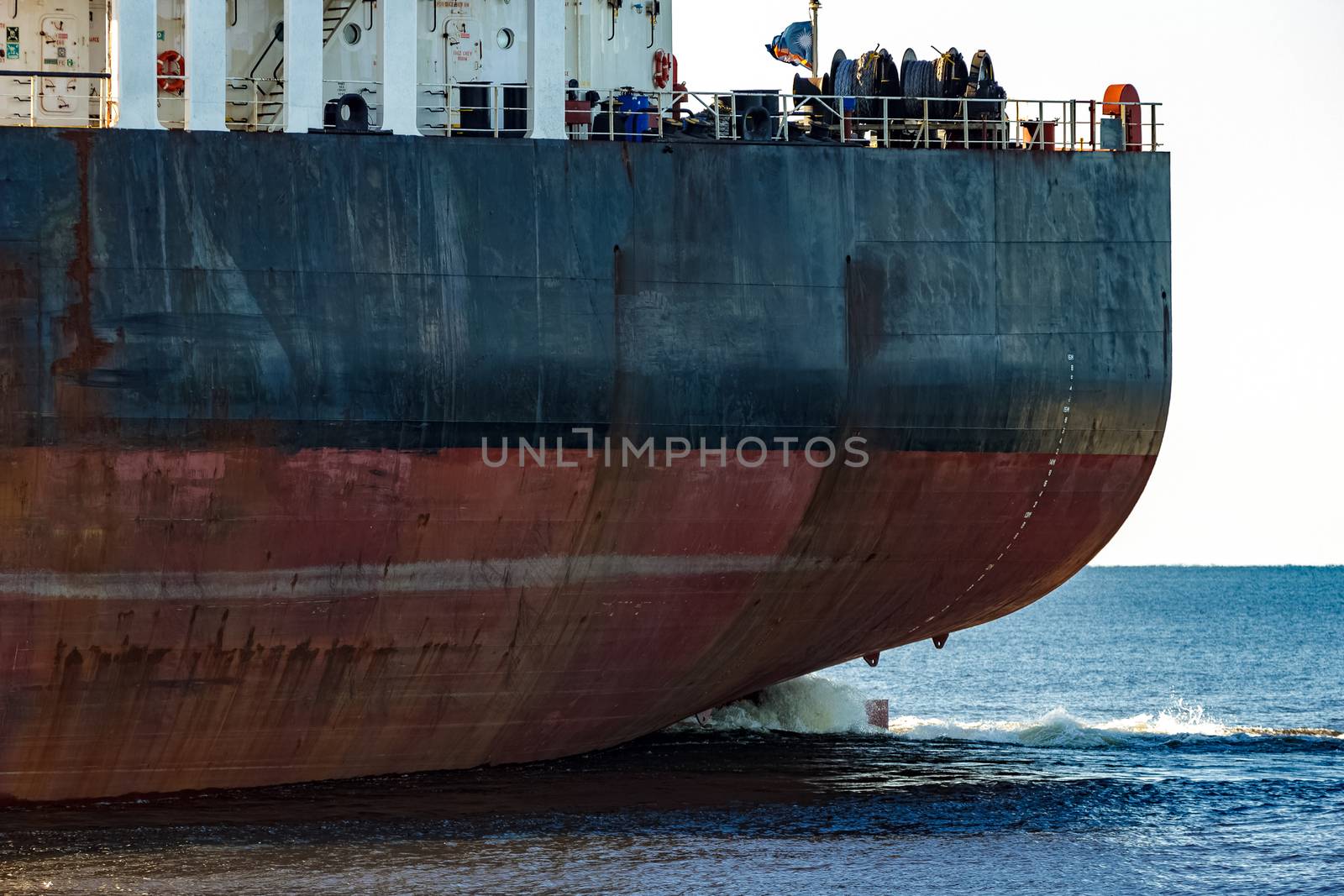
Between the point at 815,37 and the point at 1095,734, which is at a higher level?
the point at 815,37

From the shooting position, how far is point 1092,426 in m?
16.3

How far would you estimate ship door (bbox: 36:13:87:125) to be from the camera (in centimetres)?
1518

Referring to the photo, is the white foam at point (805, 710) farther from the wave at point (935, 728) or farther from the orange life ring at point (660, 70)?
the orange life ring at point (660, 70)

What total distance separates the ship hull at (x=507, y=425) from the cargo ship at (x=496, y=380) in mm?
38

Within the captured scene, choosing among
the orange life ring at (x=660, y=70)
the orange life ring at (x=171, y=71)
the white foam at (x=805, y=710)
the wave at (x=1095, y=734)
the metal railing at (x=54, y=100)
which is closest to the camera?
the metal railing at (x=54, y=100)

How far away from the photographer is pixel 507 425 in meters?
14.6

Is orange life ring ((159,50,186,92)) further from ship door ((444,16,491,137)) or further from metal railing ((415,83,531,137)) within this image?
ship door ((444,16,491,137))

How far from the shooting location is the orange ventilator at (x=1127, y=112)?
16703 mm

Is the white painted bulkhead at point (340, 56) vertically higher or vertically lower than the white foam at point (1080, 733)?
higher

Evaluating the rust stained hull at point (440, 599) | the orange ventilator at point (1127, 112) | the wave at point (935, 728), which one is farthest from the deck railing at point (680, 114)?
the wave at point (935, 728)

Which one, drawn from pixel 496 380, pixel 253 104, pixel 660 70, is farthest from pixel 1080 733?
pixel 253 104

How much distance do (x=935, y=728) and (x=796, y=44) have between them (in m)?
10.9
